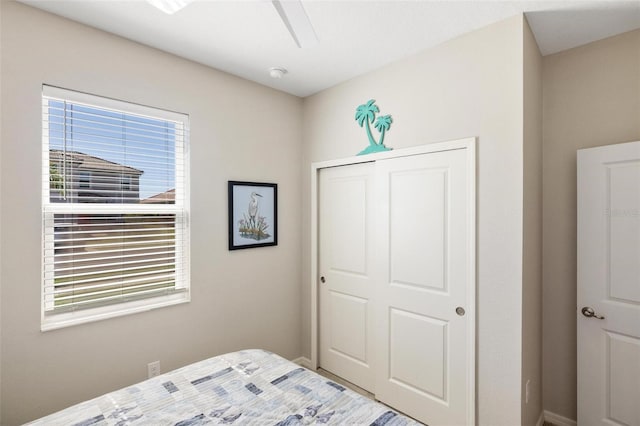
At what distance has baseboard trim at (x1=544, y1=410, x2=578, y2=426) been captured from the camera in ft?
7.53

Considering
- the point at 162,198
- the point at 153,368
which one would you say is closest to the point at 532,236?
the point at 162,198

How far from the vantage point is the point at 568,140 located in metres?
2.33

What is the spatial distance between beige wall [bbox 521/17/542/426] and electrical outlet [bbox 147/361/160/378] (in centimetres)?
238

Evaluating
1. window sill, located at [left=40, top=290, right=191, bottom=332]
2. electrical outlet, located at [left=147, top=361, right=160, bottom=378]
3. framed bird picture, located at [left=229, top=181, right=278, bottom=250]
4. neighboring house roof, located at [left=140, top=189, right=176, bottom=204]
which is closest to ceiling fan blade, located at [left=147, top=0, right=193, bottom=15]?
neighboring house roof, located at [left=140, top=189, right=176, bottom=204]

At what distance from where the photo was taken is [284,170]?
10.3ft

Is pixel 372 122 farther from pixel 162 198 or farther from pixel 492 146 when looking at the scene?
pixel 162 198

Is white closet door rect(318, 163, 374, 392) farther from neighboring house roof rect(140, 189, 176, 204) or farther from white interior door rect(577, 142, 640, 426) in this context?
white interior door rect(577, 142, 640, 426)

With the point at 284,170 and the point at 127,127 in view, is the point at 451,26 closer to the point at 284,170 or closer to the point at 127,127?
the point at 284,170

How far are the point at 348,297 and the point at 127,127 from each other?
7.18ft

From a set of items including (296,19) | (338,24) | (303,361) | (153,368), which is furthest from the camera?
(303,361)

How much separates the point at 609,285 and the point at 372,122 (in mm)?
1946

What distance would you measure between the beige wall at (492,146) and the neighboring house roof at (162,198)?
1830 millimetres

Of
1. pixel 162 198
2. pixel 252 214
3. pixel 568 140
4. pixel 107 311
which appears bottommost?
pixel 107 311

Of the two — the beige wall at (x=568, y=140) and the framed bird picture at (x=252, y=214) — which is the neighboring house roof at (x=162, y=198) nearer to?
the framed bird picture at (x=252, y=214)
